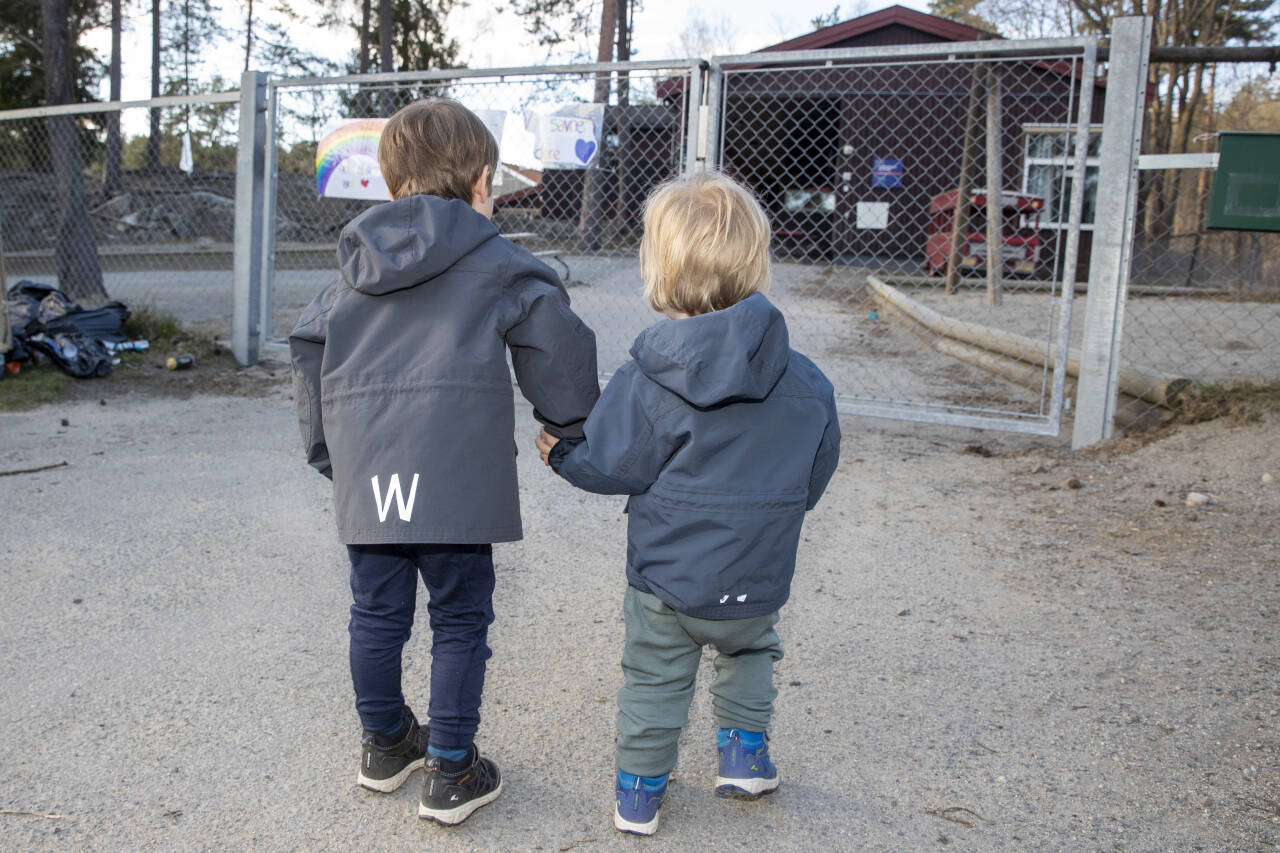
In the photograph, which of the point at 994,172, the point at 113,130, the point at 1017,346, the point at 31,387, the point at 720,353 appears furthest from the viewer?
the point at 113,130

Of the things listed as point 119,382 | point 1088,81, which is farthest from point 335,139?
point 1088,81

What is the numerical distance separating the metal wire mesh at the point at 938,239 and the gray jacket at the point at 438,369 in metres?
3.51

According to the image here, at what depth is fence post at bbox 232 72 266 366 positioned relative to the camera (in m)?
7.13

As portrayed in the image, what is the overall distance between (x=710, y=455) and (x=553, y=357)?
1.27ft

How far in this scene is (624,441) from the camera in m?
2.02

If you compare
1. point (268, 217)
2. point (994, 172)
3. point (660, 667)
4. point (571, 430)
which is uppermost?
point (994, 172)

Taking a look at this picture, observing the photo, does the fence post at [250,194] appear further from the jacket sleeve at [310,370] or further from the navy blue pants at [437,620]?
the navy blue pants at [437,620]

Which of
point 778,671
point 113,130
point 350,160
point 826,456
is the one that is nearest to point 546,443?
point 826,456

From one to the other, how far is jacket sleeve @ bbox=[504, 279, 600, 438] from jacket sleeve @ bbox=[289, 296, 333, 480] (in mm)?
410

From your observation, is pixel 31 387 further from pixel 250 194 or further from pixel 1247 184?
pixel 1247 184

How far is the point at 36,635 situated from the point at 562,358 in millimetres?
2104

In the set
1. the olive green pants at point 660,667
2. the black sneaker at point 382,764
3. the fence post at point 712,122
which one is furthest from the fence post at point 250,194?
the olive green pants at point 660,667

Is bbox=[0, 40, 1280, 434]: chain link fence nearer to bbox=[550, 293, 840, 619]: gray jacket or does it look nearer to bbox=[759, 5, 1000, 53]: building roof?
bbox=[759, 5, 1000, 53]: building roof

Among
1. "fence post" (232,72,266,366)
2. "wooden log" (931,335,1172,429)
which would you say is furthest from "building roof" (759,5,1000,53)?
"fence post" (232,72,266,366)
